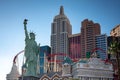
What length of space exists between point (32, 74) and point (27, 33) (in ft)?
32.5

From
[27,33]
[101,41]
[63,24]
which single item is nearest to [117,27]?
[101,41]

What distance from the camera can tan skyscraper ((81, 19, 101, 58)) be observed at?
185 m

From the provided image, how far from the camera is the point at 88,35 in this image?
186125mm

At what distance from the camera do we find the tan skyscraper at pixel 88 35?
185 meters

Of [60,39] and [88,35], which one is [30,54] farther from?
[60,39]

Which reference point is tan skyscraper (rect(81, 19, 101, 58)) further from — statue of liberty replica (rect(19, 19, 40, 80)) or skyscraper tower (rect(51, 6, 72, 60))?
statue of liberty replica (rect(19, 19, 40, 80))

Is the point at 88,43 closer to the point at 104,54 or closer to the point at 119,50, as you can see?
the point at 104,54

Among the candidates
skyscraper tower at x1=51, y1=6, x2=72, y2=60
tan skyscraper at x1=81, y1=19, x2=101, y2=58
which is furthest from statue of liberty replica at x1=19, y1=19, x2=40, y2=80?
skyscraper tower at x1=51, y1=6, x2=72, y2=60

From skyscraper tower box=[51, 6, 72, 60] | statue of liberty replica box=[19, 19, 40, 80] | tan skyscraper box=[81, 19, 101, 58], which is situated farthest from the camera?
skyscraper tower box=[51, 6, 72, 60]

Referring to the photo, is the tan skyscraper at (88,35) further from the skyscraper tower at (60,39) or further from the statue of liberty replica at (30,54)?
the statue of liberty replica at (30,54)

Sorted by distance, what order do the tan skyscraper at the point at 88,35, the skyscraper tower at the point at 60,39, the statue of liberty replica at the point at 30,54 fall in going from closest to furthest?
the statue of liberty replica at the point at 30,54 < the tan skyscraper at the point at 88,35 < the skyscraper tower at the point at 60,39

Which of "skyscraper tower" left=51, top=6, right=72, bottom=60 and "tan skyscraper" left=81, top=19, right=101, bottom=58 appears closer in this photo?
"tan skyscraper" left=81, top=19, right=101, bottom=58

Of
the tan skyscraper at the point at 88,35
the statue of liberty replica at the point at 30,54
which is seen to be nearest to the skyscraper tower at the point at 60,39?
the tan skyscraper at the point at 88,35

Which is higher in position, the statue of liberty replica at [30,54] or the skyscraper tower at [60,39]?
the skyscraper tower at [60,39]
